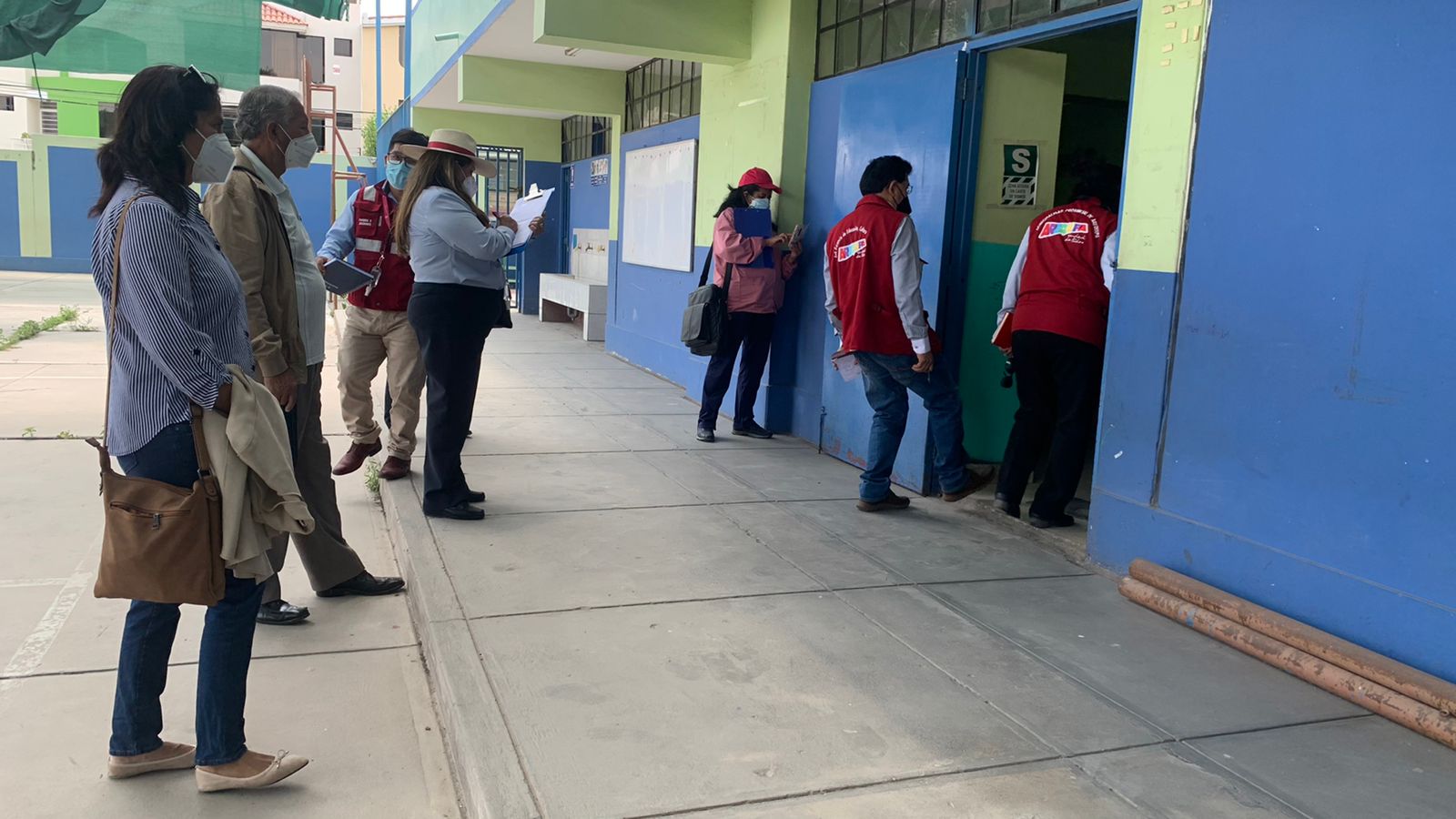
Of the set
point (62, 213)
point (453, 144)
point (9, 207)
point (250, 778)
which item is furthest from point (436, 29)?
point (9, 207)

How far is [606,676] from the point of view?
321cm

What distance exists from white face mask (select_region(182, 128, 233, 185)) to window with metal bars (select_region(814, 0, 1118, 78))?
3539mm

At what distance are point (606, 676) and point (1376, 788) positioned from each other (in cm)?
213

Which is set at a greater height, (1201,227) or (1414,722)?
(1201,227)

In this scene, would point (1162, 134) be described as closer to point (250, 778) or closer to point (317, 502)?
point (317, 502)

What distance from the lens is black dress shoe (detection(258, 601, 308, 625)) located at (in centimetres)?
378

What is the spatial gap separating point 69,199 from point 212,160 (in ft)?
90.0

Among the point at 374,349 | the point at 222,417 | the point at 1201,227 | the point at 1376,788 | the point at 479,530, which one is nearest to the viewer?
the point at 222,417

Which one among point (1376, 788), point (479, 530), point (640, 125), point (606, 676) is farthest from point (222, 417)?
point (640, 125)

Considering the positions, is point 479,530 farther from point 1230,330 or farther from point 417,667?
point 1230,330

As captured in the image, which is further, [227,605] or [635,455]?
[635,455]

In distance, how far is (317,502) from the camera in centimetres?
389

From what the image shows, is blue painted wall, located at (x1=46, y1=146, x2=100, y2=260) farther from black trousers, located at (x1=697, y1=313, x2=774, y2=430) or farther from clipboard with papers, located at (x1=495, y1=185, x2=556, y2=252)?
clipboard with papers, located at (x1=495, y1=185, x2=556, y2=252)

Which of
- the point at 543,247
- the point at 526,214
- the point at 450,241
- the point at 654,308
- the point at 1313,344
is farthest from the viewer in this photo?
the point at 543,247
